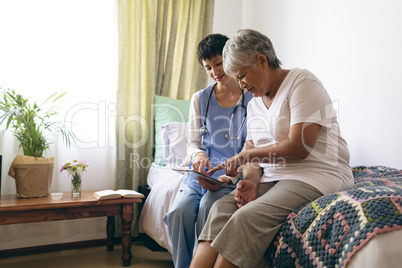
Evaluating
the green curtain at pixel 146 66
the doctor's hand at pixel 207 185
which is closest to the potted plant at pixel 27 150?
the green curtain at pixel 146 66

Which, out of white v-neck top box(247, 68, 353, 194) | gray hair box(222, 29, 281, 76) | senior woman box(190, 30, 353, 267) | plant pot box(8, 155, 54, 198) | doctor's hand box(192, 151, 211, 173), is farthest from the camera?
plant pot box(8, 155, 54, 198)

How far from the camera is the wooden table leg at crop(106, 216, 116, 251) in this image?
2662 millimetres

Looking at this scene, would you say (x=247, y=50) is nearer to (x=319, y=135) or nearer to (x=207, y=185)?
(x=319, y=135)

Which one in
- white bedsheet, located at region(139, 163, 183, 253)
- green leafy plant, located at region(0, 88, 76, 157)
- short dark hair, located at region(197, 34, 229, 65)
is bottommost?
white bedsheet, located at region(139, 163, 183, 253)

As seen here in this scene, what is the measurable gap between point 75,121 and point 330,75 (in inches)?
70.5

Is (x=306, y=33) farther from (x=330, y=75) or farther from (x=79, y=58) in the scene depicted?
(x=79, y=58)

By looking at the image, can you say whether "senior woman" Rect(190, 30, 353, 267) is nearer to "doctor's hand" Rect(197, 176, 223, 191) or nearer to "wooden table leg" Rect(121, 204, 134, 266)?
"doctor's hand" Rect(197, 176, 223, 191)

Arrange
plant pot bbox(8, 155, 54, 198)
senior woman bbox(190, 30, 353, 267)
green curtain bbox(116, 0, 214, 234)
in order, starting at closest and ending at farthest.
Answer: senior woman bbox(190, 30, 353, 267) → plant pot bbox(8, 155, 54, 198) → green curtain bbox(116, 0, 214, 234)

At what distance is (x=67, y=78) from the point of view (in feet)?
8.76

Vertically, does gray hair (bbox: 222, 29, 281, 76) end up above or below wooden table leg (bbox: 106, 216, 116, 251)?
above

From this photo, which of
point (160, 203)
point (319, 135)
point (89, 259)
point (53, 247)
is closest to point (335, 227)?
point (319, 135)

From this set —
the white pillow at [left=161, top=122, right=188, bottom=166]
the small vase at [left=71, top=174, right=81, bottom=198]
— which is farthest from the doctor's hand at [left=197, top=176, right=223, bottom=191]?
the small vase at [left=71, top=174, right=81, bottom=198]

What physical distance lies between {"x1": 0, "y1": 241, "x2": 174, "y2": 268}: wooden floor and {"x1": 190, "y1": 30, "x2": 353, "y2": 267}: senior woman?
1101mm

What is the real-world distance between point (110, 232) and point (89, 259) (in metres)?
0.27
